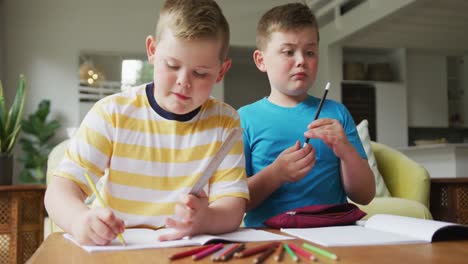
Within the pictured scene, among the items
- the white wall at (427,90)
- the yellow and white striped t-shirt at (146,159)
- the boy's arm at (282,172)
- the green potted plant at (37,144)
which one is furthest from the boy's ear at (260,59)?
the white wall at (427,90)

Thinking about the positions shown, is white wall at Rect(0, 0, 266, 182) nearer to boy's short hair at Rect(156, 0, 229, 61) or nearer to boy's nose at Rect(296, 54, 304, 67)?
boy's nose at Rect(296, 54, 304, 67)

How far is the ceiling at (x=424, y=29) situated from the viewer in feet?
17.9

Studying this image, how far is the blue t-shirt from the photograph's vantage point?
127cm

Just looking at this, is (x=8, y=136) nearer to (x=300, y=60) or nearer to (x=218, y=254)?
(x=300, y=60)

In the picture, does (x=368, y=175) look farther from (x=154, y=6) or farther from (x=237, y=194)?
(x=154, y=6)

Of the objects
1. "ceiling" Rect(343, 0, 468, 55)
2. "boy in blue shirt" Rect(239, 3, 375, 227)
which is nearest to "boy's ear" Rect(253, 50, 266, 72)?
"boy in blue shirt" Rect(239, 3, 375, 227)

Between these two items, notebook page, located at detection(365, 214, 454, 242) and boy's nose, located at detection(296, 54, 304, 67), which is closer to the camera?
notebook page, located at detection(365, 214, 454, 242)

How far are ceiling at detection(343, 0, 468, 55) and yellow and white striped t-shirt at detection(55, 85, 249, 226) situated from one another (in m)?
4.49

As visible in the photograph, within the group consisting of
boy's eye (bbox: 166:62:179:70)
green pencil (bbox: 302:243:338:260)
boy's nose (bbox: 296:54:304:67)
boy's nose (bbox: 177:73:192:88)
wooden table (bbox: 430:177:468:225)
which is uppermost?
boy's nose (bbox: 296:54:304:67)

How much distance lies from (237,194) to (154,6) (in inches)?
256

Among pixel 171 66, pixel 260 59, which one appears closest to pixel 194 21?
pixel 171 66

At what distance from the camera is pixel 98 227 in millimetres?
747

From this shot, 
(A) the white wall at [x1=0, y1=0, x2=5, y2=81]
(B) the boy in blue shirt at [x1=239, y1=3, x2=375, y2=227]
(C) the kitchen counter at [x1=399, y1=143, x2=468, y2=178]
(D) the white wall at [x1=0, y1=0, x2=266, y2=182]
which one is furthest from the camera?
(D) the white wall at [x1=0, y1=0, x2=266, y2=182]

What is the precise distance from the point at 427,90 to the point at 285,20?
6.45 m
